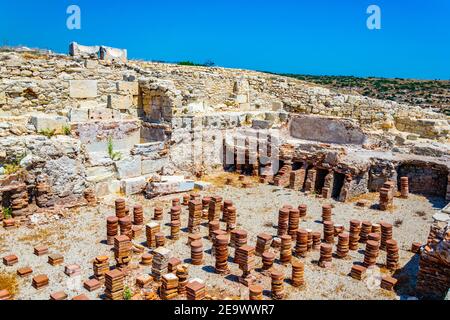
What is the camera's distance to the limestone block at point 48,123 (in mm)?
10148

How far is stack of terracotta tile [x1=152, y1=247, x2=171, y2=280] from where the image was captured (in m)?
6.98

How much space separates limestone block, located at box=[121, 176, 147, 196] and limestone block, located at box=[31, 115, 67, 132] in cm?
218

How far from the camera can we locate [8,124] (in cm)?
973

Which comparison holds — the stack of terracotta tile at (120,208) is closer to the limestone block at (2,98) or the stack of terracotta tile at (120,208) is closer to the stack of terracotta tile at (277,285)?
the stack of terracotta tile at (277,285)

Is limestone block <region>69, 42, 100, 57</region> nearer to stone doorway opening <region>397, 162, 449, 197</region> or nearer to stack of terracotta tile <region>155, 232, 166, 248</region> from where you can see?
stack of terracotta tile <region>155, 232, 166, 248</region>

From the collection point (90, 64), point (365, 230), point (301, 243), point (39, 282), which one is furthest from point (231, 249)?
point (90, 64)

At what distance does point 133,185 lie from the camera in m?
11.3

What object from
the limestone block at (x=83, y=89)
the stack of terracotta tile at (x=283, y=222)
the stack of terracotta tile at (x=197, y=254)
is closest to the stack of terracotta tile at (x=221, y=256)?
the stack of terracotta tile at (x=197, y=254)

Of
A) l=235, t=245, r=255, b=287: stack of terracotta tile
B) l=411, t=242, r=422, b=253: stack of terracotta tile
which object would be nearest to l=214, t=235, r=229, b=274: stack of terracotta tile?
l=235, t=245, r=255, b=287: stack of terracotta tile

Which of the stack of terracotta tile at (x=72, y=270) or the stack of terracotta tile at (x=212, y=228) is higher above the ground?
the stack of terracotta tile at (x=212, y=228)

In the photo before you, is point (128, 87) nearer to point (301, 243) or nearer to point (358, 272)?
point (301, 243)

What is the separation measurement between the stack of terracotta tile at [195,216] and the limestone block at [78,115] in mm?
4762

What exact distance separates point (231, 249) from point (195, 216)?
4.13ft
